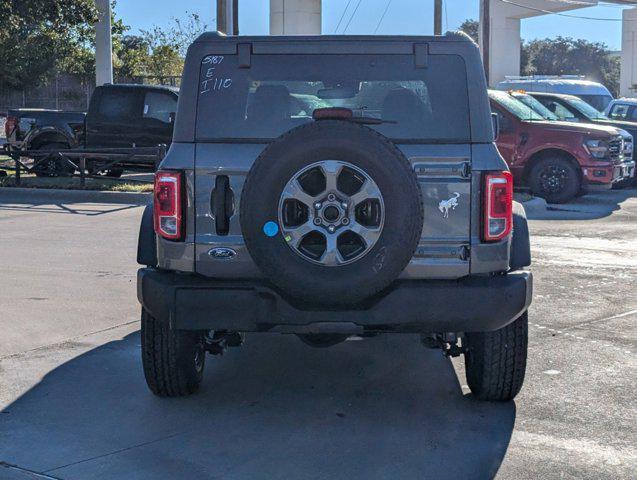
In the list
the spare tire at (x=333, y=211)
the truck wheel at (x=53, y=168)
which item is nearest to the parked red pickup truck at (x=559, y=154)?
the truck wheel at (x=53, y=168)

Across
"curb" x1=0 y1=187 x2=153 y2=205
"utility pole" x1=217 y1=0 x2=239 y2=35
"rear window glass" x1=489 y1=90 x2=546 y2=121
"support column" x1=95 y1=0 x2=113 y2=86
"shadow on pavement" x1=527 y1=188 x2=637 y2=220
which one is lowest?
"shadow on pavement" x1=527 y1=188 x2=637 y2=220

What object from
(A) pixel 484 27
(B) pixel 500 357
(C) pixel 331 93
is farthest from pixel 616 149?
(A) pixel 484 27

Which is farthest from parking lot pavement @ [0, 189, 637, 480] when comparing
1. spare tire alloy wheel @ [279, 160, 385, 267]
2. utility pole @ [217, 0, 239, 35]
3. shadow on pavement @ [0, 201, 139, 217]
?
utility pole @ [217, 0, 239, 35]

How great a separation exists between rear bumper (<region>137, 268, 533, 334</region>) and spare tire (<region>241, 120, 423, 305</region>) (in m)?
0.16

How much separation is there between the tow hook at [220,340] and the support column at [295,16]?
108ft

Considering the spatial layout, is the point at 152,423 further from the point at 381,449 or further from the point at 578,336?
the point at 578,336

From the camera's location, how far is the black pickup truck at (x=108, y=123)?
763 inches

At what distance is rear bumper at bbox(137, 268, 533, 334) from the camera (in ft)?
16.1

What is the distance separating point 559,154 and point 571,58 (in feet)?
281

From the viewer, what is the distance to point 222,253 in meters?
5.10

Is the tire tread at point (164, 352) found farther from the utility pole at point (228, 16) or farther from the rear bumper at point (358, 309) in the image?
the utility pole at point (228, 16)

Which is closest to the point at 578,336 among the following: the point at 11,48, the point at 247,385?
the point at 247,385

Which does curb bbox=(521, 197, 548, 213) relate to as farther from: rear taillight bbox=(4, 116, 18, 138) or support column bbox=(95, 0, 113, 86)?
support column bbox=(95, 0, 113, 86)

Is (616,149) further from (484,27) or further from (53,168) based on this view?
(484,27)
